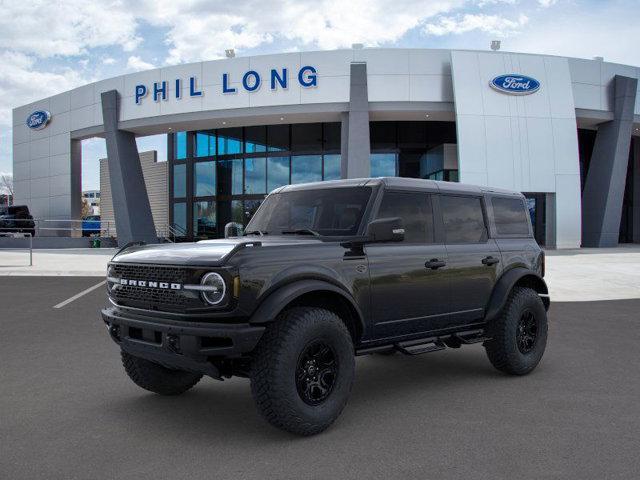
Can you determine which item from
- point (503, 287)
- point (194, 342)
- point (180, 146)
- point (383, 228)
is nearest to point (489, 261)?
point (503, 287)

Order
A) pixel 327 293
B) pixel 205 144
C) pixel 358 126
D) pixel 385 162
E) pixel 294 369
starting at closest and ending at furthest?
pixel 294 369 → pixel 327 293 → pixel 358 126 → pixel 385 162 → pixel 205 144

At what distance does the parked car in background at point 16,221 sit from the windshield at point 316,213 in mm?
29477

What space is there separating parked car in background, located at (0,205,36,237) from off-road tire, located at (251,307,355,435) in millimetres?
30874

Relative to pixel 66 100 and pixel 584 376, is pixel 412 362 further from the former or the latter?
pixel 66 100

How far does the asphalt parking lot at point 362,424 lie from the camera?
3.41 m

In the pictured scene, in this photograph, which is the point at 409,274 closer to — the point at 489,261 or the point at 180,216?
the point at 489,261

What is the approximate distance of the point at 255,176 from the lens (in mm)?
31719

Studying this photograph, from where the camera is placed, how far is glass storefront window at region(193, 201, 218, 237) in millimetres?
33250

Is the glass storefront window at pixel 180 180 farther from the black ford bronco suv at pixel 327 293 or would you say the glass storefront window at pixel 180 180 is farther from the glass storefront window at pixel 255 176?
the black ford bronco suv at pixel 327 293

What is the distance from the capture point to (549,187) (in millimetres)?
25250

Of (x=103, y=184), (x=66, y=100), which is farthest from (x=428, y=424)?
(x=103, y=184)

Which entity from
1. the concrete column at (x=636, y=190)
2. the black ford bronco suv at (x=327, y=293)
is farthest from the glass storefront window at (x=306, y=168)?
the black ford bronco suv at (x=327, y=293)

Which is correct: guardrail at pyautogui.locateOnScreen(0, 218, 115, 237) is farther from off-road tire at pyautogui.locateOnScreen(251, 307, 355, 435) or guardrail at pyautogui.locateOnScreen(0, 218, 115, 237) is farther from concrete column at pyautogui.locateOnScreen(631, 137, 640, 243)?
concrete column at pyautogui.locateOnScreen(631, 137, 640, 243)

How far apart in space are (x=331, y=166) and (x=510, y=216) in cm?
2448
